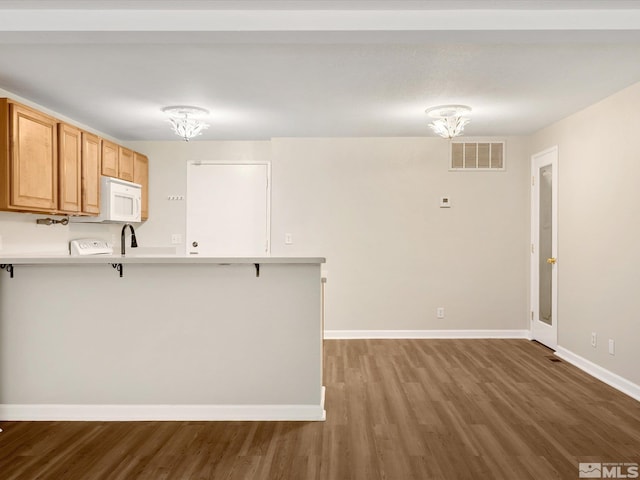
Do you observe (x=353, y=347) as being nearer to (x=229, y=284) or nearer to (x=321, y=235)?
(x=321, y=235)

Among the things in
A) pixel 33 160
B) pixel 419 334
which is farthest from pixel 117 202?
pixel 419 334

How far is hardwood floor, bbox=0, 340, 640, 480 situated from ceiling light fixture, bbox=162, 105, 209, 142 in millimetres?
2662

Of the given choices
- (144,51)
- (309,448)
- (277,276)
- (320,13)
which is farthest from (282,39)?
(309,448)

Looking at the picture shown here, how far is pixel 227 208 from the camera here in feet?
18.1

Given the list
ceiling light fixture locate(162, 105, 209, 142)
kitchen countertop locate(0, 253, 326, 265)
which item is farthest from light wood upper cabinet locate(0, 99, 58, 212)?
ceiling light fixture locate(162, 105, 209, 142)

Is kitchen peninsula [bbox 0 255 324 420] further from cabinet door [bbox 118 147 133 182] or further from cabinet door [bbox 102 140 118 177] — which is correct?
cabinet door [bbox 118 147 133 182]

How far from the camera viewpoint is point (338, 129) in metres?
4.92

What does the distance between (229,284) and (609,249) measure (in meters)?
3.12

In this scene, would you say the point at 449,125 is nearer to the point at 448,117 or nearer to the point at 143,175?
the point at 448,117

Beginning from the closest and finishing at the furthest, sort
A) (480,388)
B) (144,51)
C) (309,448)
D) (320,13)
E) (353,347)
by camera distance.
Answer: (320,13) < (309,448) < (144,51) < (480,388) < (353,347)

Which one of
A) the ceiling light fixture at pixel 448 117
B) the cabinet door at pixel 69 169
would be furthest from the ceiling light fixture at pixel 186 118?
the ceiling light fixture at pixel 448 117

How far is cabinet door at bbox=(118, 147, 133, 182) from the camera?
4793mm

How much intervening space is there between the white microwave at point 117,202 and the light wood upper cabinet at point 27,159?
27.7 inches

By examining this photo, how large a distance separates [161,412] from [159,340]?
47 centimetres
